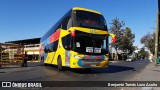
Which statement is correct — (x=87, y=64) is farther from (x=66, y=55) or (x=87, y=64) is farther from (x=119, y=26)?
(x=119, y=26)

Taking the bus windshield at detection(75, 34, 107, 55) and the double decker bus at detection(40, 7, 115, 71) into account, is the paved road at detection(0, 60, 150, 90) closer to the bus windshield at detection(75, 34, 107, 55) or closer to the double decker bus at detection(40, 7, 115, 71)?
the double decker bus at detection(40, 7, 115, 71)

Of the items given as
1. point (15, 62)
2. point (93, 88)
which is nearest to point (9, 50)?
point (15, 62)

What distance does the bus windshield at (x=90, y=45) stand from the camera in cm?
1772

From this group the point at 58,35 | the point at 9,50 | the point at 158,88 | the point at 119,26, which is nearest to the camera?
the point at 158,88

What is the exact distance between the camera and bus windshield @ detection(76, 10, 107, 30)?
1795 cm

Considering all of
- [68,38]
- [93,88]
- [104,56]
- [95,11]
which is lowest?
[93,88]

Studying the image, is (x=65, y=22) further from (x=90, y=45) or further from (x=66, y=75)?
(x=66, y=75)

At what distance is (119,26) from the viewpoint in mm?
89250

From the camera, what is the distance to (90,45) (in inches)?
711

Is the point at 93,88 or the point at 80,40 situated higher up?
the point at 80,40

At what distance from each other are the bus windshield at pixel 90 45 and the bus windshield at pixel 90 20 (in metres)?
0.71

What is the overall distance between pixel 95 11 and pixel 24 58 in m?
11.9

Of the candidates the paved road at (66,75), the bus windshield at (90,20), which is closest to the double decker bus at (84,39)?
the bus windshield at (90,20)

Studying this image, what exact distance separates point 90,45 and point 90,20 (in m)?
1.62
